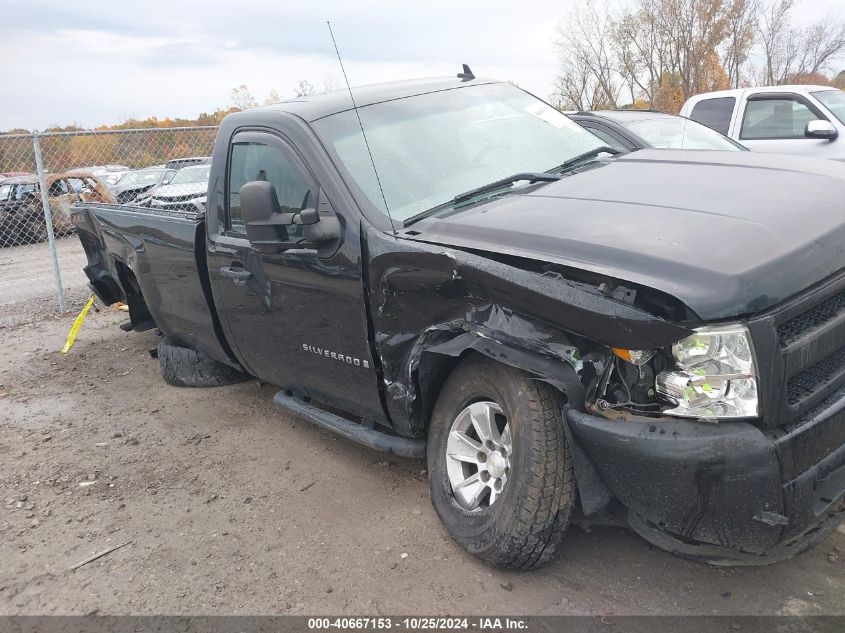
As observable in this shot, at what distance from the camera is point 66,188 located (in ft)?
45.5

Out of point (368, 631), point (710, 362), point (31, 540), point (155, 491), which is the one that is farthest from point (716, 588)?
point (31, 540)

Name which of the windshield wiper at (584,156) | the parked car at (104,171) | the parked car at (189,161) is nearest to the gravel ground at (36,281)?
the parked car at (104,171)

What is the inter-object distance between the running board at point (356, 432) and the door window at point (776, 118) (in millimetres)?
7624

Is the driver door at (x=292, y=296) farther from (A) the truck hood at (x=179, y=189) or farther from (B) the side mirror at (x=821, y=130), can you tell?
(B) the side mirror at (x=821, y=130)

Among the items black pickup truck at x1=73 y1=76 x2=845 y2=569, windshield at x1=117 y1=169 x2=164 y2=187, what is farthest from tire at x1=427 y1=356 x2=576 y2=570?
windshield at x1=117 y1=169 x2=164 y2=187

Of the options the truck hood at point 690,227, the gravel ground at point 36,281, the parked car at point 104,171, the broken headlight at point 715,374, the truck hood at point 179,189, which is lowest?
the gravel ground at point 36,281

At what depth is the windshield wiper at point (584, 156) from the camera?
11.9ft

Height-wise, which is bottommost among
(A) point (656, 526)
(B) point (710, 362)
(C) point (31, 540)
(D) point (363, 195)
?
(C) point (31, 540)

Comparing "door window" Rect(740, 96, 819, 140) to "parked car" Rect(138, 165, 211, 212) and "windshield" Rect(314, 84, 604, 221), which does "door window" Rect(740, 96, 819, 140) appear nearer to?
"windshield" Rect(314, 84, 604, 221)

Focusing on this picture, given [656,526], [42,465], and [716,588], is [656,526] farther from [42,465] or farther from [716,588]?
[42,465]

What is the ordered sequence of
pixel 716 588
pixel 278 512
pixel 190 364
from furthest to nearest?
pixel 190 364 < pixel 278 512 < pixel 716 588

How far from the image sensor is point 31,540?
3.66 m

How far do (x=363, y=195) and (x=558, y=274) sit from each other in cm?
118

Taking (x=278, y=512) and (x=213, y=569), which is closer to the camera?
(x=213, y=569)
